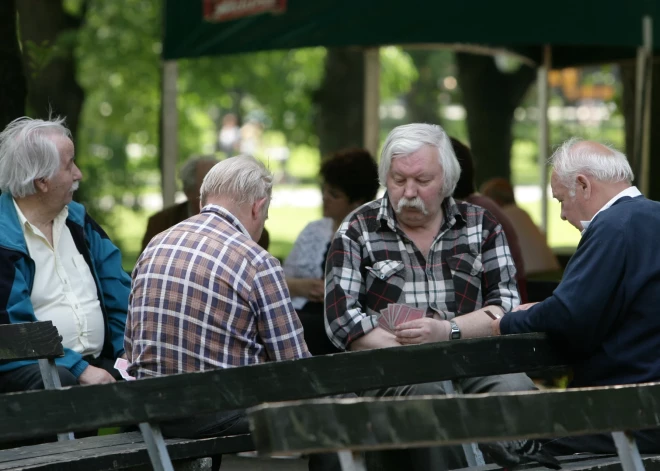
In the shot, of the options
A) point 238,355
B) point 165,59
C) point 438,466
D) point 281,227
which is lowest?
point 281,227

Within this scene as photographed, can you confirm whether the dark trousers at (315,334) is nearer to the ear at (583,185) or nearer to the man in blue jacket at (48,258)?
the man in blue jacket at (48,258)

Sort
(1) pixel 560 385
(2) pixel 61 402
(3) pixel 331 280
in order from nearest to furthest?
(2) pixel 61 402 → (3) pixel 331 280 → (1) pixel 560 385

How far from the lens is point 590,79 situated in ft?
78.5

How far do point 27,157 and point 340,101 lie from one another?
10075 millimetres

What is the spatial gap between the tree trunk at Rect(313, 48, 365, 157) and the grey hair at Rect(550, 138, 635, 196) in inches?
409

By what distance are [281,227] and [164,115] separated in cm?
1565

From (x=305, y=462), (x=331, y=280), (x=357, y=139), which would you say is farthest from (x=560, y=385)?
(x=357, y=139)

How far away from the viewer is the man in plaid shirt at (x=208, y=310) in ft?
12.5

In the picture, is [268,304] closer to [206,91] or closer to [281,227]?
[206,91]

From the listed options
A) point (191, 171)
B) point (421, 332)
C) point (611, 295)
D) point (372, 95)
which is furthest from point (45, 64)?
point (611, 295)

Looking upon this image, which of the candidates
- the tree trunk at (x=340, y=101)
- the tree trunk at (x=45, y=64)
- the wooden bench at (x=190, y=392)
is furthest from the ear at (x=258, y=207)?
the tree trunk at (x=340, y=101)

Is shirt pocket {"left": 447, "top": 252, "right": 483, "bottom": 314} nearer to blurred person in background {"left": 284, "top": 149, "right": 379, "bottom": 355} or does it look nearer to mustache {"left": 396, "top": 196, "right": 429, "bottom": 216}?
mustache {"left": 396, "top": 196, "right": 429, "bottom": 216}

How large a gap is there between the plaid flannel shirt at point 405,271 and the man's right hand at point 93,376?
0.91 metres

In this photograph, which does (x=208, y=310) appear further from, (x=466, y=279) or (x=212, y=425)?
(x=466, y=279)
